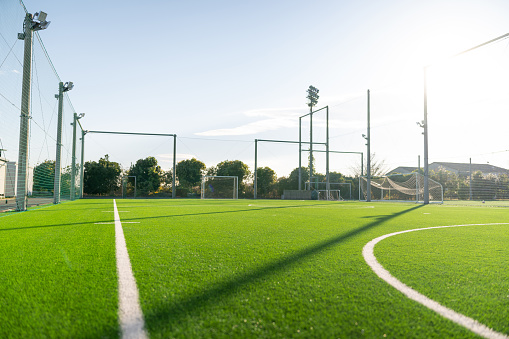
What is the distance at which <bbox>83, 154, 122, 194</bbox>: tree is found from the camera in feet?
108

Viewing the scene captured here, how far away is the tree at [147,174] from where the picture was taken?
116 feet

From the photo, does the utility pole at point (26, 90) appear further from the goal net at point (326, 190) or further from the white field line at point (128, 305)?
the goal net at point (326, 190)

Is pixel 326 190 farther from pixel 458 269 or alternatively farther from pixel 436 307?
pixel 436 307

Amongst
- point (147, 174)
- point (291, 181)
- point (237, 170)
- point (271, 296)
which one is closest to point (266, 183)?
point (291, 181)

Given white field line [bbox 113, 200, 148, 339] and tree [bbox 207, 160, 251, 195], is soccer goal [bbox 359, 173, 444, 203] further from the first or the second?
white field line [bbox 113, 200, 148, 339]

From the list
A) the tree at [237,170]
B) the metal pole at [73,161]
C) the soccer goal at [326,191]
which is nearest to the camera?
the metal pole at [73,161]

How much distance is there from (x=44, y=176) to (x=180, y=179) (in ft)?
79.7

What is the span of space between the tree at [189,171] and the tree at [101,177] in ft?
19.9

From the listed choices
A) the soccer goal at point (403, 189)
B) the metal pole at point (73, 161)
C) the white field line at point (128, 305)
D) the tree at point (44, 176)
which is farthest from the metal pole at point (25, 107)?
the soccer goal at point (403, 189)

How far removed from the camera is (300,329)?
1296 millimetres

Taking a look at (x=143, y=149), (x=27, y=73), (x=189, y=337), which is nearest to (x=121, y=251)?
(x=189, y=337)

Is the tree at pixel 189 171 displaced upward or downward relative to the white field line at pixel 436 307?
upward

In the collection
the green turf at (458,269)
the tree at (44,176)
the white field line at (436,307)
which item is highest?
the tree at (44,176)

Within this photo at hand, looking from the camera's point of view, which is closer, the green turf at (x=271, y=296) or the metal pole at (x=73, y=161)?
the green turf at (x=271, y=296)
